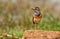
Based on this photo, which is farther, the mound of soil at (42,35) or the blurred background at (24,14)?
the blurred background at (24,14)

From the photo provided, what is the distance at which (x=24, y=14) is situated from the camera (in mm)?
6363

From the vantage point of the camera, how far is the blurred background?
580 centimetres

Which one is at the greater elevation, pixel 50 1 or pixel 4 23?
pixel 50 1

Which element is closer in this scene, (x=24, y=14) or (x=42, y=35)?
(x=42, y=35)

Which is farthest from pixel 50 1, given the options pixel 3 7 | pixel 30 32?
pixel 30 32

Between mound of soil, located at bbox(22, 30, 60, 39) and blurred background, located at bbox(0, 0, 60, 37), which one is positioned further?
blurred background, located at bbox(0, 0, 60, 37)

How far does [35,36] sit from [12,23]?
102 inches

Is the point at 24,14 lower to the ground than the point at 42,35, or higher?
higher

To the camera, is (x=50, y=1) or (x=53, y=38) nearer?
(x=53, y=38)

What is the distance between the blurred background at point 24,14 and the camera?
580cm

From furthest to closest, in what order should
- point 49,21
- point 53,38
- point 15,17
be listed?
point 15,17 → point 49,21 → point 53,38

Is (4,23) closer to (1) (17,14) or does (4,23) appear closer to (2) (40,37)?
(1) (17,14)

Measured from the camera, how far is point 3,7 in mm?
6520

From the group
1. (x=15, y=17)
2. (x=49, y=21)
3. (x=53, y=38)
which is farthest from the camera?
(x=15, y=17)
